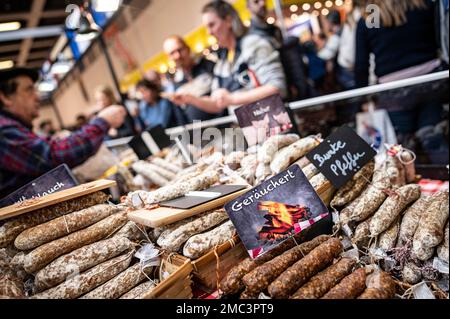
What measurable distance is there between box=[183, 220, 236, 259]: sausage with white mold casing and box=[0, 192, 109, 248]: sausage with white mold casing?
0.74m

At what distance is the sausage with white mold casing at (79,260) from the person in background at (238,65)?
2190mm

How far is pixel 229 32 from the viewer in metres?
3.97

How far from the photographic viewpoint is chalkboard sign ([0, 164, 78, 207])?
2283 millimetres

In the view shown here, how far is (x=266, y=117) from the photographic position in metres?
2.78

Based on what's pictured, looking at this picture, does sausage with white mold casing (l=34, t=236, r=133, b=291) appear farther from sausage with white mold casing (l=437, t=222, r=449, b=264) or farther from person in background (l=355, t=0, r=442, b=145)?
person in background (l=355, t=0, r=442, b=145)

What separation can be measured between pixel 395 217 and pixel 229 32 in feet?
9.64

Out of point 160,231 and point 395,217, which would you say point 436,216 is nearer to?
point 395,217

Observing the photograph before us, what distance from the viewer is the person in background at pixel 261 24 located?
12.7ft

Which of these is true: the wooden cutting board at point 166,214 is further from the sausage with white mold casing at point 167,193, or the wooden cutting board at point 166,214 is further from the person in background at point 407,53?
the person in background at point 407,53

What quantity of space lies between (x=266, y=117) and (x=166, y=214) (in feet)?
4.46

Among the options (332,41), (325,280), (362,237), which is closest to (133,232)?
(325,280)

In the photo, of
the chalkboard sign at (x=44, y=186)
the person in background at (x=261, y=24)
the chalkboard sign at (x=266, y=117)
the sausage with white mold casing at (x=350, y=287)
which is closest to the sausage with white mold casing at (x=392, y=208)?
the sausage with white mold casing at (x=350, y=287)

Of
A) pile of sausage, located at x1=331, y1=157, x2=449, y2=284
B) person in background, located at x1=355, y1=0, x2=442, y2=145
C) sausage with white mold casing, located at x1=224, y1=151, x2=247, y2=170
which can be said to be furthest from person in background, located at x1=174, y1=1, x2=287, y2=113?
pile of sausage, located at x1=331, y1=157, x2=449, y2=284
